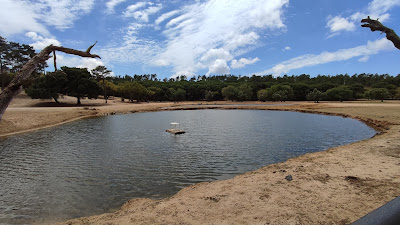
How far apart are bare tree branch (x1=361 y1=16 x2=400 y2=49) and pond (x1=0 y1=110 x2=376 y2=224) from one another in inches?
373

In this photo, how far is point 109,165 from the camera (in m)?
15.4

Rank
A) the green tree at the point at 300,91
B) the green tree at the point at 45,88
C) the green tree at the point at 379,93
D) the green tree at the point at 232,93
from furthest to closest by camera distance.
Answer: the green tree at the point at 300,91
the green tree at the point at 232,93
the green tree at the point at 379,93
the green tree at the point at 45,88

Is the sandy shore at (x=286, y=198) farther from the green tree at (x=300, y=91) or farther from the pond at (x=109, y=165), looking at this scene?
the green tree at (x=300, y=91)

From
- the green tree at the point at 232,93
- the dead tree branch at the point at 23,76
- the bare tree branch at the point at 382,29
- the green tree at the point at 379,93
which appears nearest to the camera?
the dead tree branch at the point at 23,76

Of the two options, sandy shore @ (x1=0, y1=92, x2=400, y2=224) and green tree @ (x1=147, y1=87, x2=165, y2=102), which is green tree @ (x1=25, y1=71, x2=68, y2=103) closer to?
green tree @ (x1=147, y1=87, x2=165, y2=102)

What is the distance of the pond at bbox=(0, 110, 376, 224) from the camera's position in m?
10.1

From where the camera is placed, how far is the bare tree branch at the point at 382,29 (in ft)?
27.1

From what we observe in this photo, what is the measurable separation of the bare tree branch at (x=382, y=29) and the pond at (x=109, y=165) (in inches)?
373

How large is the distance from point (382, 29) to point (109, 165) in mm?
16510

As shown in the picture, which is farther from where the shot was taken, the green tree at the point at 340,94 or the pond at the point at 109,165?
the green tree at the point at 340,94

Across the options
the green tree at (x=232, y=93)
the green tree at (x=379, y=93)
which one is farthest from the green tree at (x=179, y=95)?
the green tree at (x=379, y=93)

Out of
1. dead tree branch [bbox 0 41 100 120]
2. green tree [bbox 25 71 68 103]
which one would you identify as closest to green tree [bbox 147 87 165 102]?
green tree [bbox 25 71 68 103]

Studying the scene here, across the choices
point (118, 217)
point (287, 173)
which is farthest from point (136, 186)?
point (287, 173)

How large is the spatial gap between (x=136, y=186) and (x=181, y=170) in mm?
3316
